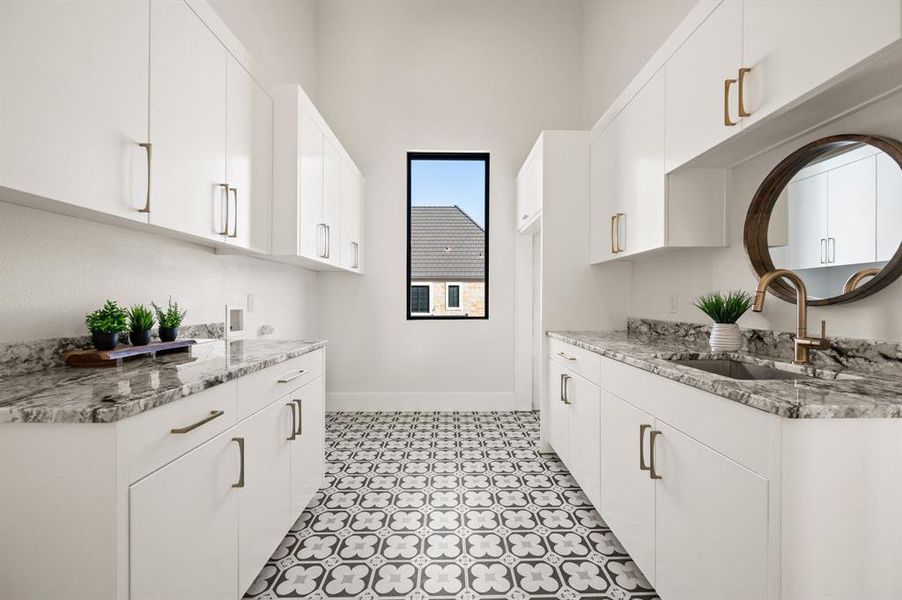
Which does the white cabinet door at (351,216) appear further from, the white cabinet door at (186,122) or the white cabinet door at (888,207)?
the white cabinet door at (888,207)

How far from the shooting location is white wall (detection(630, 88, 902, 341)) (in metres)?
1.25

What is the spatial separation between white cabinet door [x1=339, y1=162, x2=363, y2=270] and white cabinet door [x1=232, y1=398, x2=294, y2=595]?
1.73 m

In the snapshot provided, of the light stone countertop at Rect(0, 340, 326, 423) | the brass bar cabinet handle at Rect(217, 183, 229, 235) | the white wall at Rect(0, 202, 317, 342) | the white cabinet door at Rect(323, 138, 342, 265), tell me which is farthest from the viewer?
the white cabinet door at Rect(323, 138, 342, 265)

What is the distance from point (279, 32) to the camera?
9.95 ft

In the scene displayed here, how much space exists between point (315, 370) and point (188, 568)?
3.57 feet

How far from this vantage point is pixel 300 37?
3.46 m

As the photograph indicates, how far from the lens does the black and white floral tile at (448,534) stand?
5.12 feet

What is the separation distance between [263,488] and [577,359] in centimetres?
160

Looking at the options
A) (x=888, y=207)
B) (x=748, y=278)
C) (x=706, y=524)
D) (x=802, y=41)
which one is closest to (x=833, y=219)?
(x=888, y=207)

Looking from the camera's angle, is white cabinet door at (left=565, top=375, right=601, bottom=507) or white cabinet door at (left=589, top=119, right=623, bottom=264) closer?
white cabinet door at (left=565, top=375, right=601, bottom=507)

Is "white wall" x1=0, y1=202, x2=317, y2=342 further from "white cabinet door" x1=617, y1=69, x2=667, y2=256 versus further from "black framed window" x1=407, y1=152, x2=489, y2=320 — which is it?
"white cabinet door" x1=617, y1=69, x2=667, y2=256

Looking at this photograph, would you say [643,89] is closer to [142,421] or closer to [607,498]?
[607,498]

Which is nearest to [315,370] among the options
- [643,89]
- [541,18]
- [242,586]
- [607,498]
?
[242,586]

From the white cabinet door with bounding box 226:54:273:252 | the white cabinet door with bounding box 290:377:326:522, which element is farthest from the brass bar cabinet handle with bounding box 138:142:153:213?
the white cabinet door with bounding box 290:377:326:522
